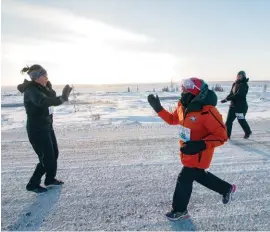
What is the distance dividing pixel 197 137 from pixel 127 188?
1533mm

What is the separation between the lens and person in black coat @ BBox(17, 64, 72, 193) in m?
3.65

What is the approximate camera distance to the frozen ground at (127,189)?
3211 mm

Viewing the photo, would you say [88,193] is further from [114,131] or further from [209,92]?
[114,131]

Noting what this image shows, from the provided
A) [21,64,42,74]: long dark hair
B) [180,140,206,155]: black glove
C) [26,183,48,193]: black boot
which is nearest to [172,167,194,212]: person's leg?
[180,140,206,155]: black glove

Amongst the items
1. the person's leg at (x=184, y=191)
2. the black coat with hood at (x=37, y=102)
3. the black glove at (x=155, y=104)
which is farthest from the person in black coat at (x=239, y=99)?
the black coat with hood at (x=37, y=102)

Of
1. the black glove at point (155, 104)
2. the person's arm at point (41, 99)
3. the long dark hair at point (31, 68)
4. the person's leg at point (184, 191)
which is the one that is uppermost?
the long dark hair at point (31, 68)

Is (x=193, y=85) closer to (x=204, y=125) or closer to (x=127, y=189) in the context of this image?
(x=204, y=125)

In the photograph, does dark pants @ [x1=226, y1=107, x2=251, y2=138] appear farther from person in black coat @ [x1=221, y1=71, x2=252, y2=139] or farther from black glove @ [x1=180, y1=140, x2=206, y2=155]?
black glove @ [x1=180, y1=140, x2=206, y2=155]

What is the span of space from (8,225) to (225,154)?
4278 mm

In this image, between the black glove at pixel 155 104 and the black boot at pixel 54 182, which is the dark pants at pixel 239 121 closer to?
the black glove at pixel 155 104

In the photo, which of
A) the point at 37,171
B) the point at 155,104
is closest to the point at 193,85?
the point at 155,104

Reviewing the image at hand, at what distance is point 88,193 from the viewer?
400cm

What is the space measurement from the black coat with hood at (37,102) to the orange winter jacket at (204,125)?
5.70ft

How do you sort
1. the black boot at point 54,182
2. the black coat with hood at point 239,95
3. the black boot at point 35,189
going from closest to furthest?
1. the black boot at point 35,189
2. the black boot at point 54,182
3. the black coat with hood at point 239,95
